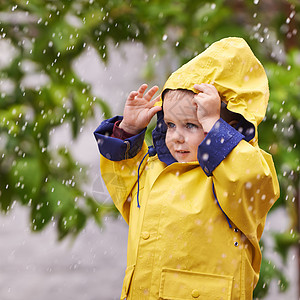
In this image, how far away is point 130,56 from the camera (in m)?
3.25

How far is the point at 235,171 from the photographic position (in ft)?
4.22

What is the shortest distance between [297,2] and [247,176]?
4.61 feet

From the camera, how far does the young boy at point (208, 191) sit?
131 centimetres

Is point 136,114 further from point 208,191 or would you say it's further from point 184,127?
point 208,191

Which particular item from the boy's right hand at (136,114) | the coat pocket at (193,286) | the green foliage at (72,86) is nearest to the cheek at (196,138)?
the boy's right hand at (136,114)

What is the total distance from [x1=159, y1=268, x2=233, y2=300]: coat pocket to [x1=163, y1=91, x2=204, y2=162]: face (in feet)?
0.90

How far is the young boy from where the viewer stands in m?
1.31

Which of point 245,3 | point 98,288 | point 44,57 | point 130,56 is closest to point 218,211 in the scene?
point 44,57

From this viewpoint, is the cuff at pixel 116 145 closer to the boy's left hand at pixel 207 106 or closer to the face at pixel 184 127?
the face at pixel 184 127

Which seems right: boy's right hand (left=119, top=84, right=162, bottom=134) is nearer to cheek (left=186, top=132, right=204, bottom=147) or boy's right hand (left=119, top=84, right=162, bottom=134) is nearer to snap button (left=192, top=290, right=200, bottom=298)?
cheek (left=186, top=132, right=204, bottom=147)

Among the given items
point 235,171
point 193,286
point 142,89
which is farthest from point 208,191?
point 142,89

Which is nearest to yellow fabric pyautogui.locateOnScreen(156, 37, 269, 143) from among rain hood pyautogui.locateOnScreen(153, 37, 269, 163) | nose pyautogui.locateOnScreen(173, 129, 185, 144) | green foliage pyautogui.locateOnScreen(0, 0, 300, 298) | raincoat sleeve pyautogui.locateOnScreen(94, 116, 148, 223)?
rain hood pyautogui.locateOnScreen(153, 37, 269, 163)

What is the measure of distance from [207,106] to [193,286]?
0.41 m

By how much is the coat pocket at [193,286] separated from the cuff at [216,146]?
9.7 inches
